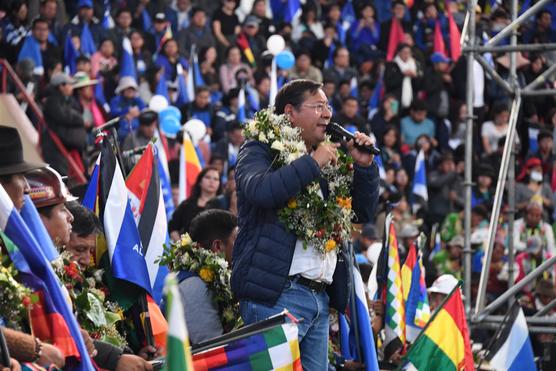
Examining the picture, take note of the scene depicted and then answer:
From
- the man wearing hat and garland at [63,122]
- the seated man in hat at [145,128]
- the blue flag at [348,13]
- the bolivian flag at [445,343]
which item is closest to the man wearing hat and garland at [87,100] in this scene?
the seated man in hat at [145,128]

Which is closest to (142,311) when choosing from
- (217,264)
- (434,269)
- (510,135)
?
(217,264)

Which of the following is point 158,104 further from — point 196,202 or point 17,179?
point 17,179

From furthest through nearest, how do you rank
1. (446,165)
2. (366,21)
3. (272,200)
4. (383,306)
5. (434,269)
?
1. (366,21)
2. (446,165)
3. (434,269)
4. (383,306)
5. (272,200)

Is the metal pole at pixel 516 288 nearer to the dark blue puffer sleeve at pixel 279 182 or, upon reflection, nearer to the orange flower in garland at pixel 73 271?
the dark blue puffer sleeve at pixel 279 182

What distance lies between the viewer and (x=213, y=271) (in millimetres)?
7645

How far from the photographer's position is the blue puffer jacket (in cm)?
655

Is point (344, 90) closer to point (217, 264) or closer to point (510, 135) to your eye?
point (510, 135)

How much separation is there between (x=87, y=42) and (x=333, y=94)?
12.6 ft

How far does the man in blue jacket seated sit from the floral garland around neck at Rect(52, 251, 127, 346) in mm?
716

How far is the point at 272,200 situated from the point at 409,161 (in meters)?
13.0

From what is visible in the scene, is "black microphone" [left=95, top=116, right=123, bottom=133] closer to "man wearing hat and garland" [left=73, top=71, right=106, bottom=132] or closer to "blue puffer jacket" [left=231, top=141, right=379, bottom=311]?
"blue puffer jacket" [left=231, top=141, right=379, bottom=311]

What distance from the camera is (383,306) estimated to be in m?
10.3

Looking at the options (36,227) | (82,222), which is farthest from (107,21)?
(36,227)

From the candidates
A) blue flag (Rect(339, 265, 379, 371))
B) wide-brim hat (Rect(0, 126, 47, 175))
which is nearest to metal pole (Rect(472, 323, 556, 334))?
blue flag (Rect(339, 265, 379, 371))
